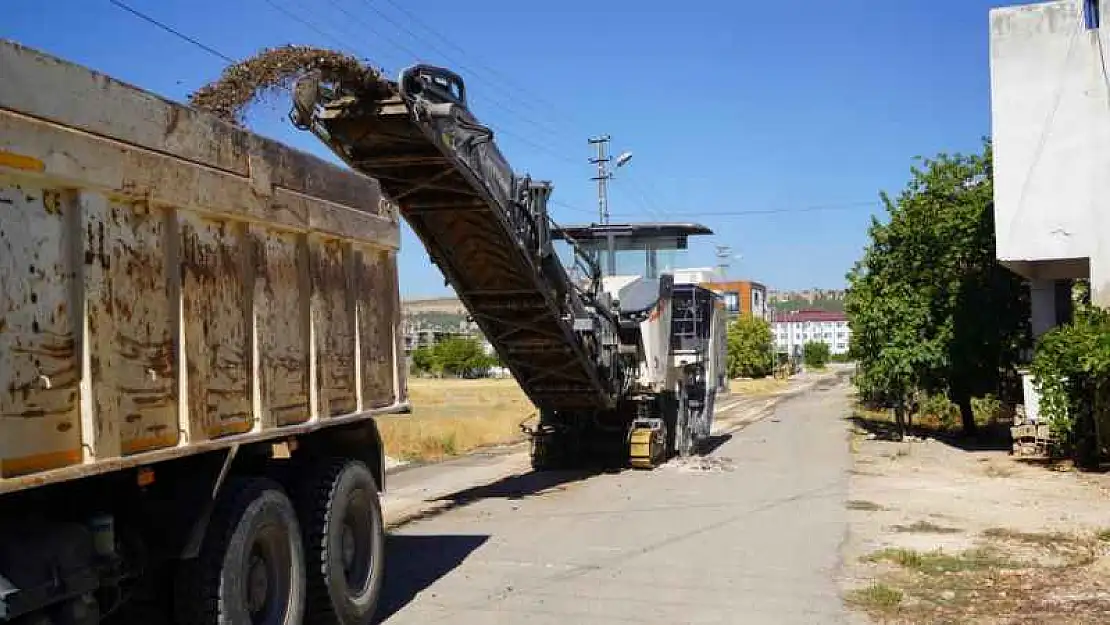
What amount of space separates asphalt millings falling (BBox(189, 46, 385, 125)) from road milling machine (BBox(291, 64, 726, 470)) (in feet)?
0.52

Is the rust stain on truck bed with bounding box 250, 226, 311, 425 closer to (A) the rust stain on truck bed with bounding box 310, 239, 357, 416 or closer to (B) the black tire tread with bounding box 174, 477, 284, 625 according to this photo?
(A) the rust stain on truck bed with bounding box 310, 239, 357, 416

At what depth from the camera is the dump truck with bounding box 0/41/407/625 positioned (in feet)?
14.1

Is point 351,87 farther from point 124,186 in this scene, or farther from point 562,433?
point 562,433

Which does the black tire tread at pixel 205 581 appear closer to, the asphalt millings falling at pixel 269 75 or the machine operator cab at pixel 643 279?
the asphalt millings falling at pixel 269 75

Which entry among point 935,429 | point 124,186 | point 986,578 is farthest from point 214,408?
point 935,429

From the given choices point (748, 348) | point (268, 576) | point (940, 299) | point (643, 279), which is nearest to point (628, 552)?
point (268, 576)

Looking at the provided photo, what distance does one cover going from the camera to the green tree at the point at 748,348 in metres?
81.1

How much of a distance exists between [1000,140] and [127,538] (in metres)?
17.0

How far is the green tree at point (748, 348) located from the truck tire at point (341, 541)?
7294cm

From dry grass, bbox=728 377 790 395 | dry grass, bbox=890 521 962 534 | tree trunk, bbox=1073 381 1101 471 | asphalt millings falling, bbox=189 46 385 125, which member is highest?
asphalt millings falling, bbox=189 46 385 125

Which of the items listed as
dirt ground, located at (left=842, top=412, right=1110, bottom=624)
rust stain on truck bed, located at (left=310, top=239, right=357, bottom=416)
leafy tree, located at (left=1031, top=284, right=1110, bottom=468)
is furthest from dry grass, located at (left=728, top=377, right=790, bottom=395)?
rust stain on truck bed, located at (left=310, top=239, right=357, bottom=416)

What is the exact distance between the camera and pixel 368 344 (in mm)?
7969

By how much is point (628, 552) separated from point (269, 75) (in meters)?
5.55

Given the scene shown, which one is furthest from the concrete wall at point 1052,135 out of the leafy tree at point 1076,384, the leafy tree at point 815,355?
the leafy tree at point 815,355
